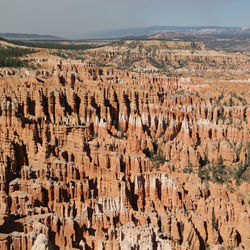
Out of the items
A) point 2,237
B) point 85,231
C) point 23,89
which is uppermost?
point 23,89

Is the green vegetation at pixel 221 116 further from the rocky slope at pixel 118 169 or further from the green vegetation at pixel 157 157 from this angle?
the green vegetation at pixel 157 157

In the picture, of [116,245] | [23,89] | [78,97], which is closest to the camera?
[116,245]

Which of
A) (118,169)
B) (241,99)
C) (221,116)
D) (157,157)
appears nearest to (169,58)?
(241,99)

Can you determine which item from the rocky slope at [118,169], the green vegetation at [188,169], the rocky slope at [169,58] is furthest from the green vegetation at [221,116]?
the rocky slope at [169,58]

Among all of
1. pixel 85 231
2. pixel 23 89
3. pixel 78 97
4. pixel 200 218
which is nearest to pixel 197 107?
pixel 78 97

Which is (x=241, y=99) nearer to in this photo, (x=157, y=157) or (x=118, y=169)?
(x=157, y=157)

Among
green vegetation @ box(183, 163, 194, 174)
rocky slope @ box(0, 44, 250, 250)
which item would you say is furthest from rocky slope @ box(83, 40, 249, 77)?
green vegetation @ box(183, 163, 194, 174)

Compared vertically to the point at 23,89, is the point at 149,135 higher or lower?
lower

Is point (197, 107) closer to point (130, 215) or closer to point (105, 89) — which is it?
point (105, 89)
